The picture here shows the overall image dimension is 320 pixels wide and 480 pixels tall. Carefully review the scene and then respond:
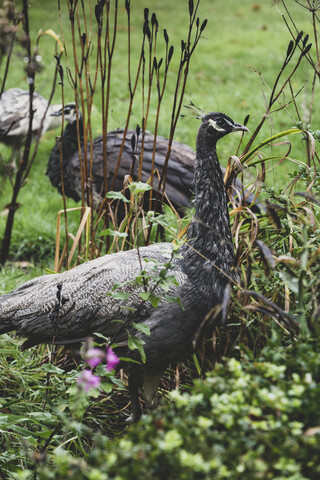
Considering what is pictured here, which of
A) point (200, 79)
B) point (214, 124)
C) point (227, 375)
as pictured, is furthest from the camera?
point (200, 79)

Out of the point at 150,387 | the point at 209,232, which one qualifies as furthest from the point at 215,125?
the point at 150,387

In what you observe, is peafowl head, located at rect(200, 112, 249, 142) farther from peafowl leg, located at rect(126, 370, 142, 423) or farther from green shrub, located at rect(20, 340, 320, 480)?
green shrub, located at rect(20, 340, 320, 480)

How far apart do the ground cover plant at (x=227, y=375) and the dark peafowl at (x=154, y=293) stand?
0.12 metres

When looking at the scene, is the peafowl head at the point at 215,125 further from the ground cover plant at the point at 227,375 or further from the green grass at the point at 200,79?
the green grass at the point at 200,79

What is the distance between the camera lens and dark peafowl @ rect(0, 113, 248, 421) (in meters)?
2.54

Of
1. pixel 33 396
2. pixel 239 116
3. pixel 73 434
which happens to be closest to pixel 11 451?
pixel 73 434

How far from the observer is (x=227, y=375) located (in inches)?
66.5

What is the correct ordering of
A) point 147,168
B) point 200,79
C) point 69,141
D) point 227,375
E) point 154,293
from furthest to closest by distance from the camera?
1. point 200,79
2. point 69,141
3. point 147,168
4. point 154,293
5. point 227,375

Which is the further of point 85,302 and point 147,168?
point 147,168

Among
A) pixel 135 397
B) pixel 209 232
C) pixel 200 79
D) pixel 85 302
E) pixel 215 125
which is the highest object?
pixel 200 79

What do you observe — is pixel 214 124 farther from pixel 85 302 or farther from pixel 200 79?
pixel 200 79

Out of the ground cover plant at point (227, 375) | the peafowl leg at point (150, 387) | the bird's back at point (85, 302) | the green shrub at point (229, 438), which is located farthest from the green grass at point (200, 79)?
the green shrub at point (229, 438)

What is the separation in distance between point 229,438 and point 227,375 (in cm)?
34

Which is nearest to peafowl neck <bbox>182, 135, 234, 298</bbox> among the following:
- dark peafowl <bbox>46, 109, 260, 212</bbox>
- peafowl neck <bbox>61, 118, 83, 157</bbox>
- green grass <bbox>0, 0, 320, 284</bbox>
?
green grass <bbox>0, 0, 320, 284</bbox>
